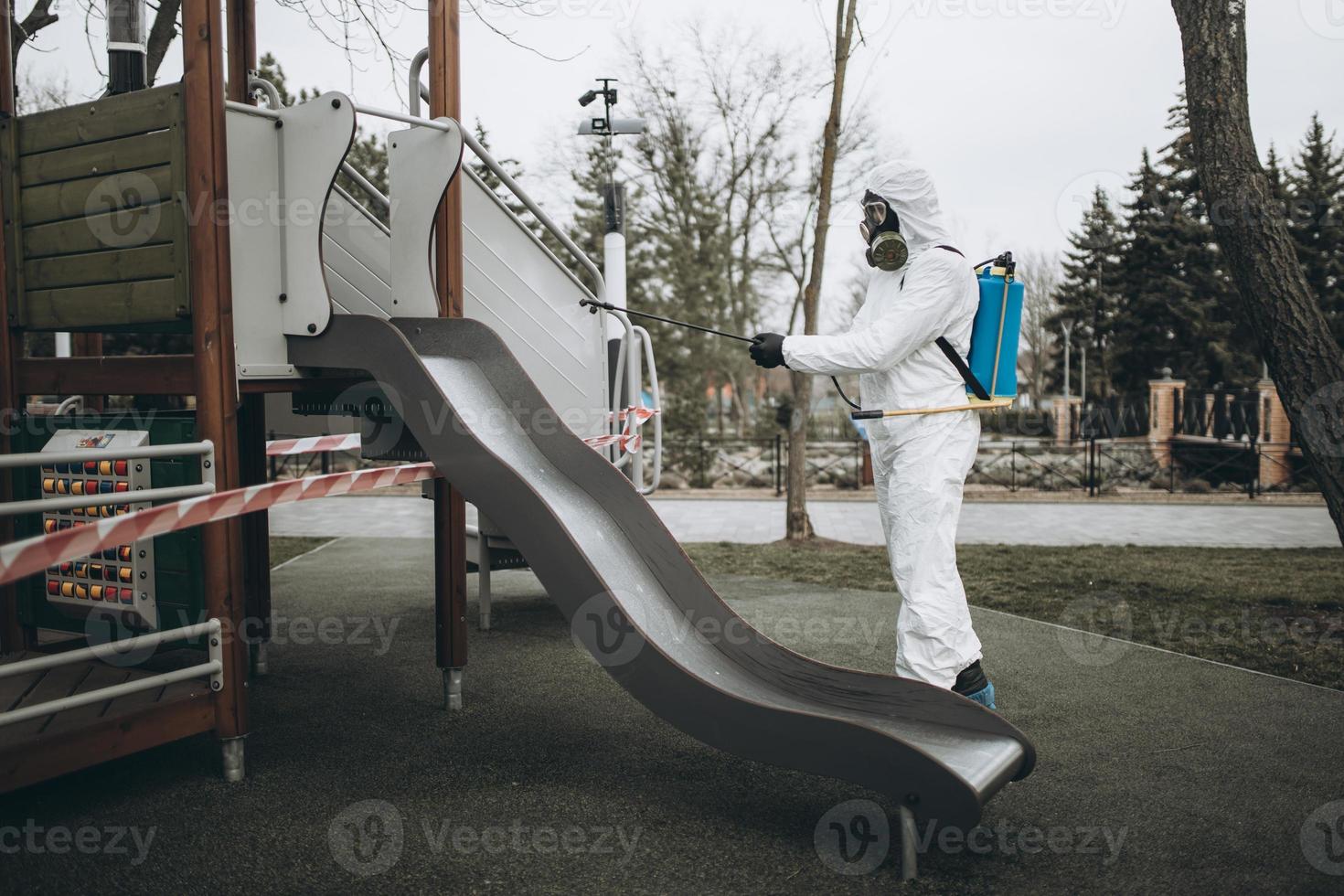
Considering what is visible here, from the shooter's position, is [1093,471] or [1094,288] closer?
[1093,471]

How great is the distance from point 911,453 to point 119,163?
3073 millimetres

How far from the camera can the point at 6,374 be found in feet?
13.9

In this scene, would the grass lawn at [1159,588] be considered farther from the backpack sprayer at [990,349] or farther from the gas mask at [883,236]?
the gas mask at [883,236]

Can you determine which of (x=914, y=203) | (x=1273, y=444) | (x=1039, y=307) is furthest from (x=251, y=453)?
(x=1039, y=307)

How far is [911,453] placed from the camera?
151 inches

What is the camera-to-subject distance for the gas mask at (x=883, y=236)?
12.9ft

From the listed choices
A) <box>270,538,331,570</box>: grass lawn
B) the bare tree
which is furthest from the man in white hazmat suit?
the bare tree

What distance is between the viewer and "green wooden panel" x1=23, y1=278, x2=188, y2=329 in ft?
12.3

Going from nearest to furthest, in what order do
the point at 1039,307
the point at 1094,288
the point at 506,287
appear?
the point at 506,287
the point at 1094,288
the point at 1039,307

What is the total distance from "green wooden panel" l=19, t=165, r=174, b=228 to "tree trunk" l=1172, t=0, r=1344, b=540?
17.8 ft

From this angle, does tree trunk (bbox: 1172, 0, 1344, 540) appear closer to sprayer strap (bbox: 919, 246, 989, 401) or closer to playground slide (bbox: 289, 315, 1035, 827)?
sprayer strap (bbox: 919, 246, 989, 401)

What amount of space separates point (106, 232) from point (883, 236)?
2912 mm

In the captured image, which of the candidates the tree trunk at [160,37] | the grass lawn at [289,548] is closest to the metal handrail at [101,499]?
the grass lawn at [289,548]

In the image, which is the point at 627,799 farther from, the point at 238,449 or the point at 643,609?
the point at 238,449
